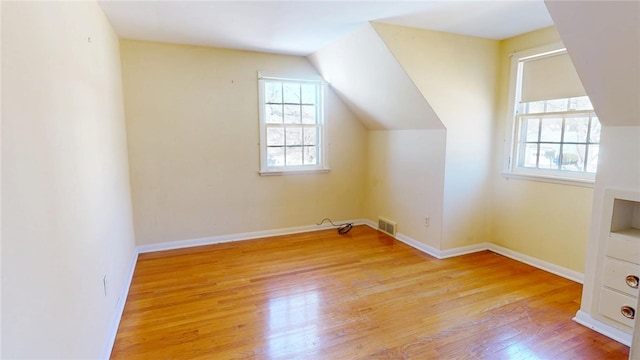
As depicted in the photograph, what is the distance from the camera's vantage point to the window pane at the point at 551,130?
10.0 feet

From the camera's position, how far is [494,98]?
11.6ft

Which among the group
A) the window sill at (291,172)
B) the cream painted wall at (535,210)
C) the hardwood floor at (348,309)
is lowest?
the hardwood floor at (348,309)

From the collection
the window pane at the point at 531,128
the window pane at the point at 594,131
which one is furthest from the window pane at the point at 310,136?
the window pane at the point at 594,131

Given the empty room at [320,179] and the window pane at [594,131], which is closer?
the empty room at [320,179]

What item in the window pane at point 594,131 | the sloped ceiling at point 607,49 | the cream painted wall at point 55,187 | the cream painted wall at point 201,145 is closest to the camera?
the cream painted wall at point 55,187

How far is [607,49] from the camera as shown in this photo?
1.75m

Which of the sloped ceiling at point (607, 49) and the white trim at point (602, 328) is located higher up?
the sloped ceiling at point (607, 49)

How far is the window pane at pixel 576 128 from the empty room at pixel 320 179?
0.06 feet

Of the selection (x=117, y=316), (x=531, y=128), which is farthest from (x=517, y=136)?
(x=117, y=316)

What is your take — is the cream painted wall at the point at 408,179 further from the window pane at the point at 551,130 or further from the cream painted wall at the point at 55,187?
the cream painted wall at the point at 55,187

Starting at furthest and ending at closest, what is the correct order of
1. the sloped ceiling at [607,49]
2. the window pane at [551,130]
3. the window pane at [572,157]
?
the window pane at [551,130] → the window pane at [572,157] → the sloped ceiling at [607,49]

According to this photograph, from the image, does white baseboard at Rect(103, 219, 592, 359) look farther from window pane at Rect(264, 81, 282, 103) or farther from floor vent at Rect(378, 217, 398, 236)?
window pane at Rect(264, 81, 282, 103)

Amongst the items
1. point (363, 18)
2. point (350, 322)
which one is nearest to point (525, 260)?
point (350, 322)

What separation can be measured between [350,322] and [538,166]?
2.43 m
